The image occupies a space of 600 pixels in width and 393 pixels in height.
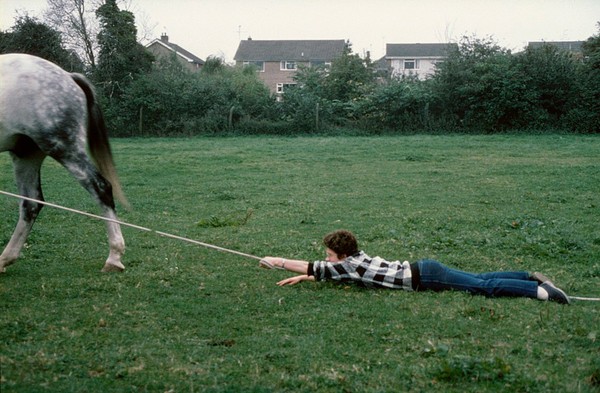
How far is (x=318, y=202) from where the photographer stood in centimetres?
1303

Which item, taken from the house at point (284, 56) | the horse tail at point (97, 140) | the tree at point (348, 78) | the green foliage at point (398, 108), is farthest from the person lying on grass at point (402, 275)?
the house at point (284, 56)

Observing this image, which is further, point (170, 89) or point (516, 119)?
point (170, 89)

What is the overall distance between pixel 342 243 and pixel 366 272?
1.34 ft

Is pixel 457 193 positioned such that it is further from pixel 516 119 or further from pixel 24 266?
pixel 516 119

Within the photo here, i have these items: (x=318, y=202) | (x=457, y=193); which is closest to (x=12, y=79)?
(x=318, y=202)

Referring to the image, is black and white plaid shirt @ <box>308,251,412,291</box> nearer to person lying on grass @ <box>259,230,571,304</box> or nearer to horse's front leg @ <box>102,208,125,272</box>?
person lying on grass @ <box>259,230,571,304</box>

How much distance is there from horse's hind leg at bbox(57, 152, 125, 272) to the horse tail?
0.36m

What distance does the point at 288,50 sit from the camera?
8588cm

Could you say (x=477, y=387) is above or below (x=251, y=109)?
below

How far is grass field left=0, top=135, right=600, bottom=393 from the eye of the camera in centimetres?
447

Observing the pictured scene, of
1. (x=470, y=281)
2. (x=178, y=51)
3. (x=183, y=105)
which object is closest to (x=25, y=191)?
(x=470, y=281)

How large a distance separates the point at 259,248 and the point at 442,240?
2723mm

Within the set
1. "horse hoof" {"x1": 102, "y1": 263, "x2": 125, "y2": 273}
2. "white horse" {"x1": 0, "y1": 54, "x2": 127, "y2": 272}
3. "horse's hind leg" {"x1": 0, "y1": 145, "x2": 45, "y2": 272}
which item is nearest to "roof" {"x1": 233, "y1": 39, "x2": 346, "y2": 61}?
"white horse" {"x1": 0, "y1": 54, "x2": 127, "y2": 272}

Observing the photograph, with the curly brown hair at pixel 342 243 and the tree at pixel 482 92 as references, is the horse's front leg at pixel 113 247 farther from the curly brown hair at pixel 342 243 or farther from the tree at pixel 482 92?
the tree at pixel 482 92
